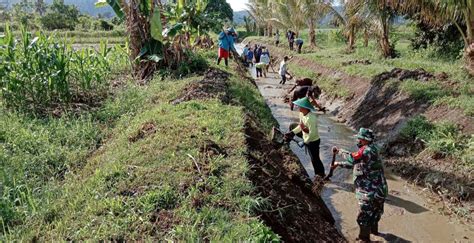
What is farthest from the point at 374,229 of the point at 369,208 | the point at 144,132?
the point at 144,132

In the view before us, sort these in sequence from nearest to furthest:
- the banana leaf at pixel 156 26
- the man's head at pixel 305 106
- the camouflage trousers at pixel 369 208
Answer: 1. the camouflage trousers at pixel 369 208
2. the man's head at pixel 305 106
3. the banana leaf at pixel 156 26

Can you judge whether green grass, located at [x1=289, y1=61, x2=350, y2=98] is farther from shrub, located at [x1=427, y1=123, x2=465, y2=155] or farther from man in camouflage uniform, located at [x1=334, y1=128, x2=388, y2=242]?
man in camouflage uniform, located at [x1=334, y1=128, x2=388, y2=242]

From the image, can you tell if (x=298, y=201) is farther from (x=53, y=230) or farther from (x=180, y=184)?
(x=53, y=230)

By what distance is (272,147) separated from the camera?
6.79m

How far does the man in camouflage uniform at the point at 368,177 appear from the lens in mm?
4930

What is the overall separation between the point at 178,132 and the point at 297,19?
26347 mm

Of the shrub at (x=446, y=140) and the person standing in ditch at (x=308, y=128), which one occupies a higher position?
the person standing in ditch at (x=308, y=128)

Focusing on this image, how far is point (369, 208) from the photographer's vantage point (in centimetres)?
505

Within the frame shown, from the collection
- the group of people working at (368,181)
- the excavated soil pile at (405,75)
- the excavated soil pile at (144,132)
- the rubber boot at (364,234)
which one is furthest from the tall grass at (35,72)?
the excavated soil pile at (405,75)

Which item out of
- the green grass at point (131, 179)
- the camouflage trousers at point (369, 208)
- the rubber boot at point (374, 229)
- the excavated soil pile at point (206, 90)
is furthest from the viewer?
the excavated soil pile at point (206, 90)

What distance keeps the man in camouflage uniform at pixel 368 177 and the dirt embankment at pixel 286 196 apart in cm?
50

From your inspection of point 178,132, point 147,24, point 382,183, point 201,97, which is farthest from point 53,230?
point 147,24

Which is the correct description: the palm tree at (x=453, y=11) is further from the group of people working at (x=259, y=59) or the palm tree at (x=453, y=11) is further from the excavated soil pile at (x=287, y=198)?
the group of people working at (x=259, y=59)

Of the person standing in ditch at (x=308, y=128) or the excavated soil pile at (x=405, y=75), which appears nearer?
the person standing in ditch at (x=308, y=128)
